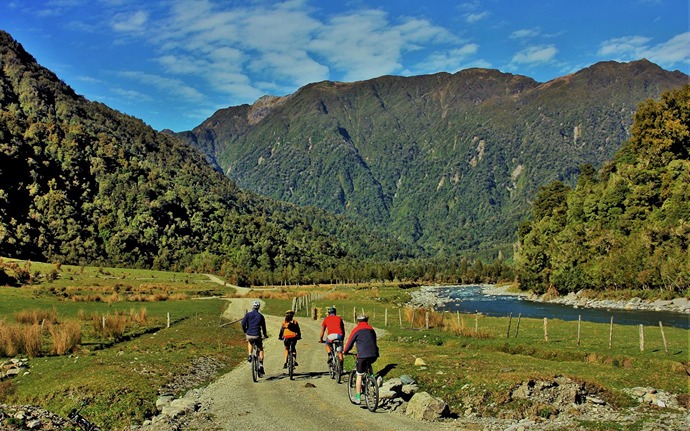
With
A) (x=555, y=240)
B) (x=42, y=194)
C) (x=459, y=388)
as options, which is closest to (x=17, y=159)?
(x=42, y=194)

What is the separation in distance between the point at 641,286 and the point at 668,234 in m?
10.8

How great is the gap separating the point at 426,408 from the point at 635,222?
347 feet

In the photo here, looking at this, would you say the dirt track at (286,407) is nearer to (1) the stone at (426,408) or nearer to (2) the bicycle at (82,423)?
(1) the stone at (426,408)

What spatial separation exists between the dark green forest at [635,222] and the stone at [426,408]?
88.0 meters

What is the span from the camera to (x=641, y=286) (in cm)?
9756

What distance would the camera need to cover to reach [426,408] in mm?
16359

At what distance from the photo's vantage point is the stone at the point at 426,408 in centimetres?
1628

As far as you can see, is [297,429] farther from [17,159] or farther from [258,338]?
[17,159]

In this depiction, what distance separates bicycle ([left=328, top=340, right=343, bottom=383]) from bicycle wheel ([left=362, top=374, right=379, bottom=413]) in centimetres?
381

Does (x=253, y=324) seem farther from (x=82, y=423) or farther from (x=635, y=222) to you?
(x=635, y=222)

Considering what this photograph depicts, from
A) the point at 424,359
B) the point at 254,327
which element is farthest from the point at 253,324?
the point at 424,359

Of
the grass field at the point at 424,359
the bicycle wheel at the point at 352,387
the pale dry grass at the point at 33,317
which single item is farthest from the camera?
the pale dry grass at the point at 33,317

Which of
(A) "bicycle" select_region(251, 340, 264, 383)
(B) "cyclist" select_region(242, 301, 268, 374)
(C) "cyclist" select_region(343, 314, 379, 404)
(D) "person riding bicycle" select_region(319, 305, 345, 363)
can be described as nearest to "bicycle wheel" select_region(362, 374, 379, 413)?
(C) "cyclist" select_region(343, 314, 379, 404)

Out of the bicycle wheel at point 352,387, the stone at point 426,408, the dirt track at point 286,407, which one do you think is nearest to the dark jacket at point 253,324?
the dirt track at point 286,407
